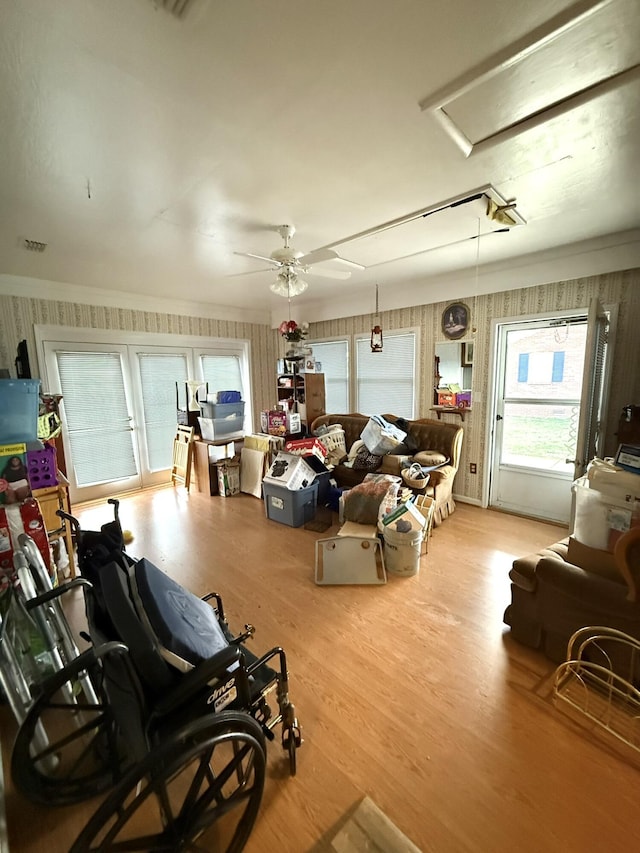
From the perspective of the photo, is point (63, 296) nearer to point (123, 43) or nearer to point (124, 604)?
point (123, 43)

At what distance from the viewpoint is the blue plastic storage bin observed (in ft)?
7.04

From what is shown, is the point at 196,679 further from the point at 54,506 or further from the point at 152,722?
the point at 54,506

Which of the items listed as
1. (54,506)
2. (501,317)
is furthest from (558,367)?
(54,506)

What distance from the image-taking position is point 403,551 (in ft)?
8.27

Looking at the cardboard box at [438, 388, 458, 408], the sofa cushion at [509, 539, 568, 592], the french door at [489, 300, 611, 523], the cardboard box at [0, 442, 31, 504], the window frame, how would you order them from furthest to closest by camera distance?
the window frame → the cardboard box at [438, 388, 458, 408] → the french door at [489, 300, 611, 523] → the cardboard box at [0, 442, 31, 504] → the sofa cushion at [509, 539, 568, 592]

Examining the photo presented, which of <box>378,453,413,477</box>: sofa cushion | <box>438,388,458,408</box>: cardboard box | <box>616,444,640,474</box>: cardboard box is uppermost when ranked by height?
<box>438,388,458,408</box>: cardboard box

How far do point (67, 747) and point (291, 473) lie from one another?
231cm

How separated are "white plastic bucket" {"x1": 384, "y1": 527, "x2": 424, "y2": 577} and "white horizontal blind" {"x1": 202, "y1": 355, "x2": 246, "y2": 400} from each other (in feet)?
12.2

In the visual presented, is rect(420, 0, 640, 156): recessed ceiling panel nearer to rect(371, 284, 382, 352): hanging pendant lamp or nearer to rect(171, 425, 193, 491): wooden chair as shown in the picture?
rect(371, 284, 382, 352): hanging pendant lamp

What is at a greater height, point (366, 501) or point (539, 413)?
point (539, 413)

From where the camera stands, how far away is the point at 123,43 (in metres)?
1.08

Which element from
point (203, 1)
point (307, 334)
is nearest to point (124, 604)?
point (203, 1)

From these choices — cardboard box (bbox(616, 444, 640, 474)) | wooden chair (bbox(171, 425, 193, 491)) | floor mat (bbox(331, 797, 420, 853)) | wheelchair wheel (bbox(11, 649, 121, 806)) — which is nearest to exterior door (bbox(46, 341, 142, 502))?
wooden chair (bbox(171, 425, 193, 491))

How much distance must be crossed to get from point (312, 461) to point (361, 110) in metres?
2.81
